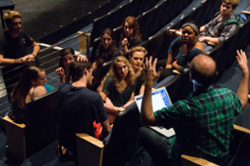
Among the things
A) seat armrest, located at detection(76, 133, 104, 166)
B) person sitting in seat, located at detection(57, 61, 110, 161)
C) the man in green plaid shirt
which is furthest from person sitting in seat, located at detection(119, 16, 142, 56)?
the man in green plaid shirt

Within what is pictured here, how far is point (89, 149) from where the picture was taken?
1438 millimetres

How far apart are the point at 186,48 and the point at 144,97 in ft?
3.70

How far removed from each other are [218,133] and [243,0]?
12.2ft

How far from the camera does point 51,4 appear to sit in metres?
5.08

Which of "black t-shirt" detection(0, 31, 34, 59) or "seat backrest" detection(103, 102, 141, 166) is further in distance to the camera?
"black t-shirt" detection(0, 31, 34, 59)

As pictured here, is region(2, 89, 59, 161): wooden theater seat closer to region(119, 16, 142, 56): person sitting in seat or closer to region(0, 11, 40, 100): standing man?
region(0, 11, 40, 100): standing man

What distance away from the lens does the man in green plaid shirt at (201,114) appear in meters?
1.12

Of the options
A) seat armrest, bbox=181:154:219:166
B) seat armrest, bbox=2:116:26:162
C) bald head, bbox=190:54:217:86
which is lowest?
seat armrest, bbox=2:116:26:162

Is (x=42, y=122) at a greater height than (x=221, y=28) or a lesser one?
lesser

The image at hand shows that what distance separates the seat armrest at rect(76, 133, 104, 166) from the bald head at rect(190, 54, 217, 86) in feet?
1.98

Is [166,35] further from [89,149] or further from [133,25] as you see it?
[89,149]

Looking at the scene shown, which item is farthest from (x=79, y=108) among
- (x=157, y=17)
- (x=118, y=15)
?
(x=157, y=17)

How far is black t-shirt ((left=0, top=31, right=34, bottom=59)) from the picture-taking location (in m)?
1.94

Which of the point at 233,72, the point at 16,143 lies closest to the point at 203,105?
the point at 16,143
